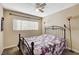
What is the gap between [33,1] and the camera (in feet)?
4.87

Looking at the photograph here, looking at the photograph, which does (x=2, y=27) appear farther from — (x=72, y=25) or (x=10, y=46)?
(x=72, y=25)

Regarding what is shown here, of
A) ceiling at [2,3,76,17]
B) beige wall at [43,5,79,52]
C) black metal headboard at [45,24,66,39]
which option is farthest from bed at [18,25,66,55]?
ceiling at [2,3,76,17]

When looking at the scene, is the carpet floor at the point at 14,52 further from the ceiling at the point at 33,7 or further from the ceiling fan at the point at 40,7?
the ceiling fan at the point at 40,7

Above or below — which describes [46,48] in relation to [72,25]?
below

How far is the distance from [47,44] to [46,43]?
0.09ft

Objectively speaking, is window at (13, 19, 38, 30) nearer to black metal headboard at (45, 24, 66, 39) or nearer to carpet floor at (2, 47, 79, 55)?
black metal headboard at (45, 24, 66, 39)

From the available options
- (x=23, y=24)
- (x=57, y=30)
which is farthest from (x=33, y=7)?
(x=57, y=30)

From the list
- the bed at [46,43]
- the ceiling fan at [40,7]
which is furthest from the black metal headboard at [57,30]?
the ceiling fan at [40,7]

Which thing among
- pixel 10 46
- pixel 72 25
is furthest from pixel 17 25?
pixel 72 25

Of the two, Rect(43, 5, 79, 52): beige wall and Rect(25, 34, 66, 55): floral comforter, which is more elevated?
Rect(43, 5, 79, 52): beige wall

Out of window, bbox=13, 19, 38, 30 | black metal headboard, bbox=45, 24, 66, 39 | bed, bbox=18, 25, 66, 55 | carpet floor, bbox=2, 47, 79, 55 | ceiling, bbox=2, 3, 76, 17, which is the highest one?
ceiling, bbox=2, 3, 76, 17

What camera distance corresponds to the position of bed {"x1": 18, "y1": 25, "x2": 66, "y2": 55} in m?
1.46

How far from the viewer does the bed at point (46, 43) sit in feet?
4.78
